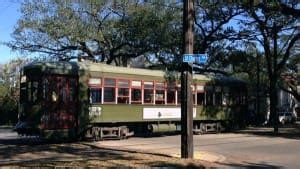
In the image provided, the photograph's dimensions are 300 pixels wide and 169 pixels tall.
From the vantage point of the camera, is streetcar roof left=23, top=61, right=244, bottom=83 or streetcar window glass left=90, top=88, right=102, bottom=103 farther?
streetcar window glass left=90, top=88, right=102, bottom=103

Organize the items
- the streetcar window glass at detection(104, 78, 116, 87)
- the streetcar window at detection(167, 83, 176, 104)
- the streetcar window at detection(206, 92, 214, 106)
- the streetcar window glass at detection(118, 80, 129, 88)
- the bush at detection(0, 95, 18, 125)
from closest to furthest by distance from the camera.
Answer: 1. the streetcar window glass at detection(104, 78, 116, 87)
2. the streetcar window glass at detection(118, 80, 129, 88)
3. the streetcar window at detection(167, 83, 176, 104)
4. the streetcar window at detection(206, 92, 214, 106)
5. the bush at detection(0, 95, 18, 125)

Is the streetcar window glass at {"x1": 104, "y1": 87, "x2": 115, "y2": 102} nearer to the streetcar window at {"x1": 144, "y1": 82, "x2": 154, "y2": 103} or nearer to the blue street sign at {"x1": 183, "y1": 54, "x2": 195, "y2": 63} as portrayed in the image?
the streetcar window at {"x1": 144, "y1": 82, "x2": 154, "y2": 103}

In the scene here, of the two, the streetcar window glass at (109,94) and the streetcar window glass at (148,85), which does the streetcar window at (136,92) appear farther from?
the streetcar window glass at (109,94)

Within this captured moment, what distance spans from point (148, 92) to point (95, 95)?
3.93 m

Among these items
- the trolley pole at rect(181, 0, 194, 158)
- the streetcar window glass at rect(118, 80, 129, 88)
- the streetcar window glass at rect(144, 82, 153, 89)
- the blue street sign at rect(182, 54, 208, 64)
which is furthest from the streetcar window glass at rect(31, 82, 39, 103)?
the blue street sign at rect(182, 54, 208, 64)

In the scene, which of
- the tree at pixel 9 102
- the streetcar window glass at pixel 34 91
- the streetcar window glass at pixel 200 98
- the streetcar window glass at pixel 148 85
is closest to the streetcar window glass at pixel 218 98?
the streetcar window glass at pixel 200 98

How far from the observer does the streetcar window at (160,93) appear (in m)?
30.8

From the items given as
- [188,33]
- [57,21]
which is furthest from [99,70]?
[57,21]

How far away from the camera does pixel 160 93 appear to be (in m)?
31.1

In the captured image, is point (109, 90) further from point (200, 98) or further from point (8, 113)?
point (8, 113)

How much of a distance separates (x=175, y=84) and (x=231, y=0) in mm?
5925

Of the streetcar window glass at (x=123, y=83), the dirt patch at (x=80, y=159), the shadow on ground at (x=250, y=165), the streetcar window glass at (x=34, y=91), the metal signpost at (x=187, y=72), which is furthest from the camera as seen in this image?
the streetcar window glass at (x=123, y=83)

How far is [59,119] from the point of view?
25328mm

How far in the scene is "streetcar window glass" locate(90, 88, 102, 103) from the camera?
2697 cm
